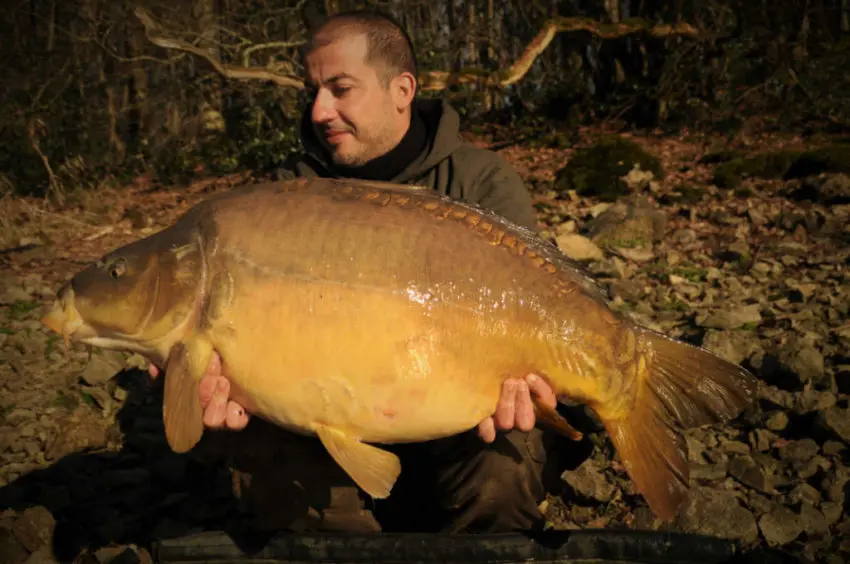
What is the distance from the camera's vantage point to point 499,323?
1.68 meters

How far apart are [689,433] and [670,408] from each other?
118 centimetres

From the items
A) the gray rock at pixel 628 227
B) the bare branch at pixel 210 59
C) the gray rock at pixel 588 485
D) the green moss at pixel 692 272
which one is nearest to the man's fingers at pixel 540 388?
the gray rock at pixel 588 485

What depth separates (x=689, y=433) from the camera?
276 centimetres

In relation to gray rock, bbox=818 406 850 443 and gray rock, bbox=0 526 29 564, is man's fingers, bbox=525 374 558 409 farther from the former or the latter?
gray rock, bbox=0 526 29 564

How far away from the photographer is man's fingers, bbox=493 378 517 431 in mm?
1691

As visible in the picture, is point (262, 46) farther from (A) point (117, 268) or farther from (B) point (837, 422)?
(B) point (837, 422)

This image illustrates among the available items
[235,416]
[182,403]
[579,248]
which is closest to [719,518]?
[235,416]

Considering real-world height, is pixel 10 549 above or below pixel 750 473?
below

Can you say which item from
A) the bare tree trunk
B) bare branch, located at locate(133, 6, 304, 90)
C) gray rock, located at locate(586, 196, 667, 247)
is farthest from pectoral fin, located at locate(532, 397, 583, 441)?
the bare tree trunk

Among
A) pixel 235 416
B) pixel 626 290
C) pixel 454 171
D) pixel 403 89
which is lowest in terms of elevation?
pixel 626 290

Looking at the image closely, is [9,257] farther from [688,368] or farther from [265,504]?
[688,368]

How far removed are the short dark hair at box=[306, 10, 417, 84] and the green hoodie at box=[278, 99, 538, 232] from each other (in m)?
0.22

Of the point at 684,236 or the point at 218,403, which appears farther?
the point at 684,236

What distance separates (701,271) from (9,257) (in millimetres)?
4955
